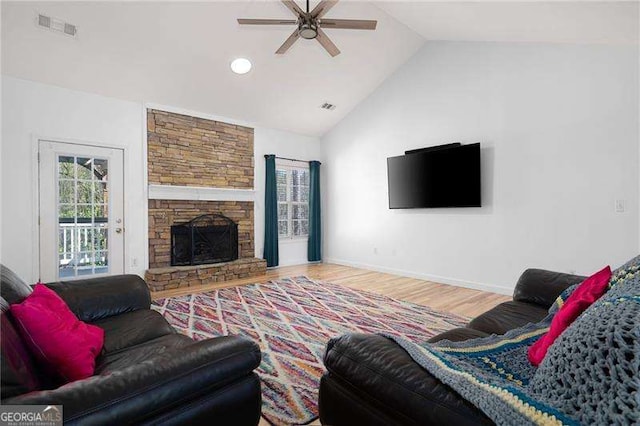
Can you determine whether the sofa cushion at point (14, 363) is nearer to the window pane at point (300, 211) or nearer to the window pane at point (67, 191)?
the window pane at point (67, 191)

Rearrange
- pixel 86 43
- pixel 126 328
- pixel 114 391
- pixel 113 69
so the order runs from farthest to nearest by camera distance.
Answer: pixel 113 69 < pixel 86 43 < pixel 126 328 < pixel 114 391

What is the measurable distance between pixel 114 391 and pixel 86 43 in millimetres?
4162

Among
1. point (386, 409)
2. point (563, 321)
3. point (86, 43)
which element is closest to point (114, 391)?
point (386, 409)

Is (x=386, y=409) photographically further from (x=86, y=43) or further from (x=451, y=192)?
(x=86, y=43)

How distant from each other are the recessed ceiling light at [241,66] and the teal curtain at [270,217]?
1692 millimetres

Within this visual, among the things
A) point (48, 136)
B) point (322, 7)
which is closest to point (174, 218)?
point (48, 136)

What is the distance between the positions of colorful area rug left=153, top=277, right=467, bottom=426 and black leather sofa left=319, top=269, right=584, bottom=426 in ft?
2.23

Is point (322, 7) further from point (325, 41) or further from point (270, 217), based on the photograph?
point (270, 217)

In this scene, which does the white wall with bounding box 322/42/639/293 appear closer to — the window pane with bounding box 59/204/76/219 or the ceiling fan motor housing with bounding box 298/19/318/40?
the ceiling fan motor housing with bounding box 298/19/318/40

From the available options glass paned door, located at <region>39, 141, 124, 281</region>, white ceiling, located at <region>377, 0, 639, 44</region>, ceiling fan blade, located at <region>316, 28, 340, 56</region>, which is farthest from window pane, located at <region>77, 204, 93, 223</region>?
white ceiling, located at <region>377, 0, 639, 44</region>

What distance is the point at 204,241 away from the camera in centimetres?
511

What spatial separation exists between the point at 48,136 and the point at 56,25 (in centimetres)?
135

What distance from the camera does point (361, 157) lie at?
19.5ft

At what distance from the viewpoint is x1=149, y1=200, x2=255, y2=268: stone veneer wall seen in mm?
4688
